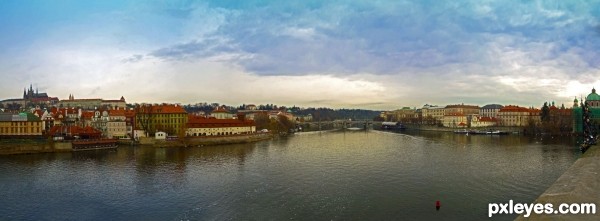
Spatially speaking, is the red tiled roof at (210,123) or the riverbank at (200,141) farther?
the red tiled roof at (210,123)

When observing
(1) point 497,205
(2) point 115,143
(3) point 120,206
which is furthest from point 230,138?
(1) point 497,205

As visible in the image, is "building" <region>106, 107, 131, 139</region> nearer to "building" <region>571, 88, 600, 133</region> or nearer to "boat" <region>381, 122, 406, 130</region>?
"building" <region>571, 88, 600, 133</region>

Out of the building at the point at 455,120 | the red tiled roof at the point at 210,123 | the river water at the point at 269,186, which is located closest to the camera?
the river water at the point at 269,186

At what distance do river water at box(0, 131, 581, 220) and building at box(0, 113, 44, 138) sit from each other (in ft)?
30.5

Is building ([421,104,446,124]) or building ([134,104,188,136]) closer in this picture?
building ([134,104,188,136])

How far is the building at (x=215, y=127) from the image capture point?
4644 centimetres

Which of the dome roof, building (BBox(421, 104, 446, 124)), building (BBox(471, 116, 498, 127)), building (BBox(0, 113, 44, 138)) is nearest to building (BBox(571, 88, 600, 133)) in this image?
the dome roof

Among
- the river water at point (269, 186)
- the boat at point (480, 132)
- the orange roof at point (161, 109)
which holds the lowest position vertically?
the river water at point (269, 186)

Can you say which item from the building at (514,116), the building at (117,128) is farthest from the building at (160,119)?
the building at (514,116)

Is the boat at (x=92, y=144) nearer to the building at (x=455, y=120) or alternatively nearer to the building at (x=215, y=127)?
the building at (x=215, y=127)

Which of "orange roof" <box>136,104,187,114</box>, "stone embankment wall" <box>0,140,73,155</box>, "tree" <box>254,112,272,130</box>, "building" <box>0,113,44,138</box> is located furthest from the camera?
"tree" <box>254,112,272,130</box>

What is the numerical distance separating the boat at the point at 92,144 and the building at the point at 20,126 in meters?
5.42

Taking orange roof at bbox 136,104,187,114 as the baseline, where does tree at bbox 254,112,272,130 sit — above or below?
below

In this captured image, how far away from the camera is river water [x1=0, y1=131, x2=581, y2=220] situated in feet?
50.1
